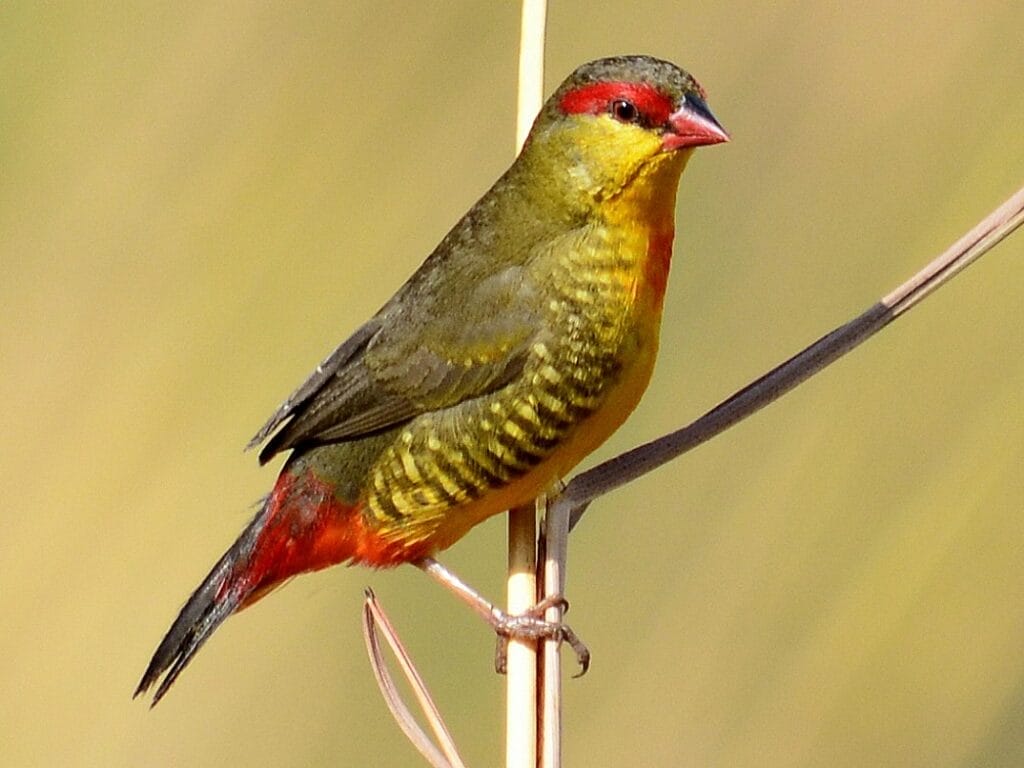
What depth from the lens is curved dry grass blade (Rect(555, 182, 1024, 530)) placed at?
223cm

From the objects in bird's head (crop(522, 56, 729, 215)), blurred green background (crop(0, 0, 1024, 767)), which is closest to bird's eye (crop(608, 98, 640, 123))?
bird's head (crop(522, 56, 729, 215))

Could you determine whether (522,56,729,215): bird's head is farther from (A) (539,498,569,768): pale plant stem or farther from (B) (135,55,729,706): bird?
(A) (539,498,569,768): pale plant stem

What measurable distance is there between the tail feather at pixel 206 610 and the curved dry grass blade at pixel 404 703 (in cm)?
61

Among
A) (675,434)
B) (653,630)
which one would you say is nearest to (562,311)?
(675,434)

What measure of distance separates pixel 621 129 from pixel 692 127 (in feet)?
0.45

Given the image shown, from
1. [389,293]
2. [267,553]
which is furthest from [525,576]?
[389,293]

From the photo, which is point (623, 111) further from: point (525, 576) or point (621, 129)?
point (525, 576)

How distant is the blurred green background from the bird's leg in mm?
529

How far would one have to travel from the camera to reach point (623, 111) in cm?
268

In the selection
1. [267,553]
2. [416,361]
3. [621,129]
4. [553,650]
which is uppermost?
[621,129]

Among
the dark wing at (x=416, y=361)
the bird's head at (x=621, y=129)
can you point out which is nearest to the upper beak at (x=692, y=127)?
the bird's head at (x=621, y=129)

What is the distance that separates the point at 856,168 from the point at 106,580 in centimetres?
184

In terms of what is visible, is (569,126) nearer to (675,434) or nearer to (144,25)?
(675,434)

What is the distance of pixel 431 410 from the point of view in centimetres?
291
